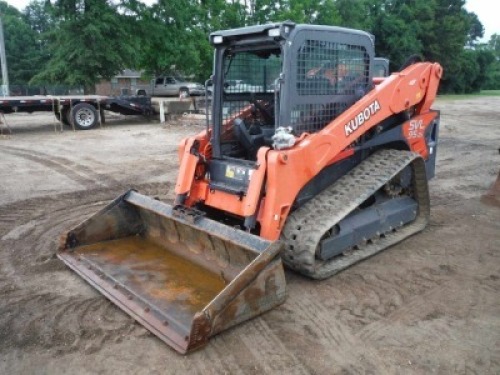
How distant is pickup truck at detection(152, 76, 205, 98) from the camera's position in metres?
31.4

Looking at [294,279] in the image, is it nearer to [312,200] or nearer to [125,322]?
[312,200]

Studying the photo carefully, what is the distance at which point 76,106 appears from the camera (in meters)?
15.5

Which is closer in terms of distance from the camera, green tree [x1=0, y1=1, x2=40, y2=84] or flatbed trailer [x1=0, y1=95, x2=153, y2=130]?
flatbed trailer [x1=0, y1=95, x2=153, y2=130]

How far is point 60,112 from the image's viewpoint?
50.6 feet

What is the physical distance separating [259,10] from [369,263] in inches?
1373

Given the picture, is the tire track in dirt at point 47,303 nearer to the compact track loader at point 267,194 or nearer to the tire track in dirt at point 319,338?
the compact track loader at point 267,194

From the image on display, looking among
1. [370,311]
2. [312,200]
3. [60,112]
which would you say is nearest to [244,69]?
[312,200]

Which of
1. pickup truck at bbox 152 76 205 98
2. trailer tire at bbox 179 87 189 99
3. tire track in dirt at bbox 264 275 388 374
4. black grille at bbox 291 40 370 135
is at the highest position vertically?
pickup truck at bbox 152 76 205 98

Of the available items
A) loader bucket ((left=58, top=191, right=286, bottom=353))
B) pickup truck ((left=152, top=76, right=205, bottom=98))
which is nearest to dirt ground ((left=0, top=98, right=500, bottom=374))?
loader bucket ((left=58, top=191, right=286, bottom=353))

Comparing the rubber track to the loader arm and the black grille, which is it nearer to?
the loader arm

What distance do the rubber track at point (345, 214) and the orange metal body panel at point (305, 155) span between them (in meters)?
0.20

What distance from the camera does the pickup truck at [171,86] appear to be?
31.4m

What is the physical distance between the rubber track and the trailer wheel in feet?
41.2

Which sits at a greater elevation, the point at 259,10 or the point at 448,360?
the point at 259,10
